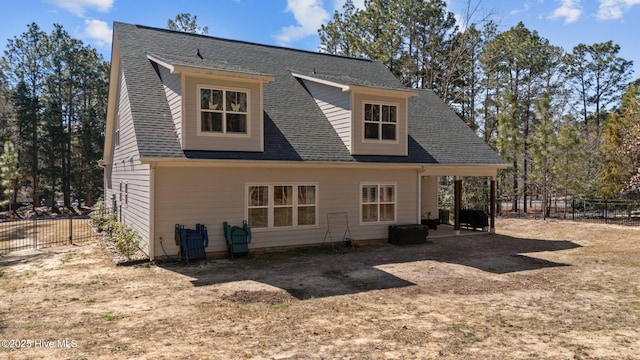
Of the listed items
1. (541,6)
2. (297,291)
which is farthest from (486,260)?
(541,6)

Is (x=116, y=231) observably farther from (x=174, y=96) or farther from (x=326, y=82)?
(x=326, y=82)

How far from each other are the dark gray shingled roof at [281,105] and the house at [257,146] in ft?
0.18

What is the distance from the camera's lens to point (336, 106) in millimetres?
14258

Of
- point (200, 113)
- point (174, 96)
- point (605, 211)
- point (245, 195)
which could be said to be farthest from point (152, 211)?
point (605, 211)

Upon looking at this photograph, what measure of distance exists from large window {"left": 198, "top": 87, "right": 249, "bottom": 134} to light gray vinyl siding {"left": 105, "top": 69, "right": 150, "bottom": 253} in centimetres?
207

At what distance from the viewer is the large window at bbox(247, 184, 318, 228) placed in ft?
39.7

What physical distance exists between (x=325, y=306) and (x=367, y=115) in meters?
7.96

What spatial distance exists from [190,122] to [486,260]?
9247mm

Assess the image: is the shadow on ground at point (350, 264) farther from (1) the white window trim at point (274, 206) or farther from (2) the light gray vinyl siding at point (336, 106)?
(2) the light gray vinyl siding at point (336, 106)

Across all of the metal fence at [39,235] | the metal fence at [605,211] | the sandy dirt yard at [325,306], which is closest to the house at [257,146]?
the sandy dirt yard at [325,306]

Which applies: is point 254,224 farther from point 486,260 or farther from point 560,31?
point 560,31

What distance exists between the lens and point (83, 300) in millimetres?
7680

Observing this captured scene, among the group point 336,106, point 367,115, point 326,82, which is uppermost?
point 326,82

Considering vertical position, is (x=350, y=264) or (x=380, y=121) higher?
(x=380, y=121)
